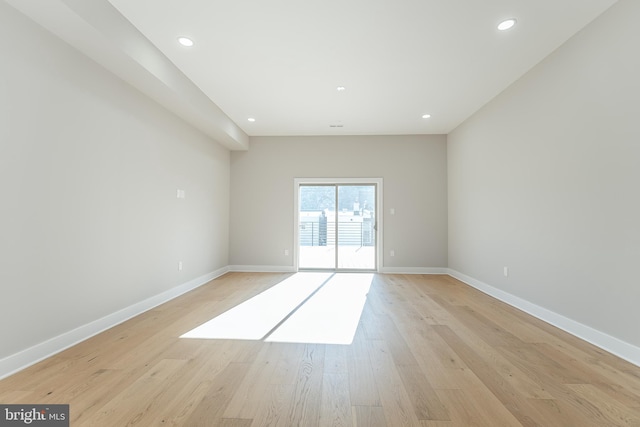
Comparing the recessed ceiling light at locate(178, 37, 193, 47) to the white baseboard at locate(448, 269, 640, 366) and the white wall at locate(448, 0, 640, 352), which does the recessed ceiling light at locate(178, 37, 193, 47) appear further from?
the white baseboard at locate(448, 269, 640, 366)

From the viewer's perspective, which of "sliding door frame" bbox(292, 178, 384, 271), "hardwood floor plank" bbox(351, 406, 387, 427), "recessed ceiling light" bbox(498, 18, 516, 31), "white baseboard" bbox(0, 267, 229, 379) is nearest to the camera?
"hardwood floor plank" bbox(351, 406, 387, 427)

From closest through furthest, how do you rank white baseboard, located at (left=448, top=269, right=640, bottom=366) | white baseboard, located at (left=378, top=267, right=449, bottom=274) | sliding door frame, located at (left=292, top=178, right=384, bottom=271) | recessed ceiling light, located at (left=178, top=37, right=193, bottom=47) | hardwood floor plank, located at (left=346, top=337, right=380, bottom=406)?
1. hardwood floor plank, located at (left=346, top=337, right=380, bottom=406)
2. white baseboard, located at (left=448, top=269, right=640, bottom=366)
3. recessed ceiling light, located at (left=178, top=37, right=193, bottom=47)
4. white baseboard, located at (left=378, top=267, right=449, bottom=274)
5. sliding door frame, located at (left=292, top=178, right=384, bottom=271)

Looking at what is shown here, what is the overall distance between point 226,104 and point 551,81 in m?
4.14

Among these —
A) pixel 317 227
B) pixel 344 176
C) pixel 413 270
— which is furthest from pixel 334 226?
pixel 413 270

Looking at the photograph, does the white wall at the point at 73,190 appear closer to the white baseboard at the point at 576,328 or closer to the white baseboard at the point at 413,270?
the white baseboard at the point at 413,270

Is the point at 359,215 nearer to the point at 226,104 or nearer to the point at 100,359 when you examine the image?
the point at 226,104

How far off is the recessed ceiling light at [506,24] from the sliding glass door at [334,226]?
3809 mm

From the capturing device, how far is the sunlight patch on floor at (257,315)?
9.05ft

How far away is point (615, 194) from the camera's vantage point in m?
2.38

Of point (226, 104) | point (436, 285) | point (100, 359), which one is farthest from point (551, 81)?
point (100, 359)

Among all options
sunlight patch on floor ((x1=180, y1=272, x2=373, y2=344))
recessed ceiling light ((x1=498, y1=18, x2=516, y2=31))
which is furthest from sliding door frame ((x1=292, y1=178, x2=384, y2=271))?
recessed ceiling light ((x1=498, y1=18, x2=516, y2=31))

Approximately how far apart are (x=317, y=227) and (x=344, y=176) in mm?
1238

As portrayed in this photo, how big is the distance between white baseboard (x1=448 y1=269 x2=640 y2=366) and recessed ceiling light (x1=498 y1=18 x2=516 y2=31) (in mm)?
2803

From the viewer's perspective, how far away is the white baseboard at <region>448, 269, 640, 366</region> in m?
2.24
